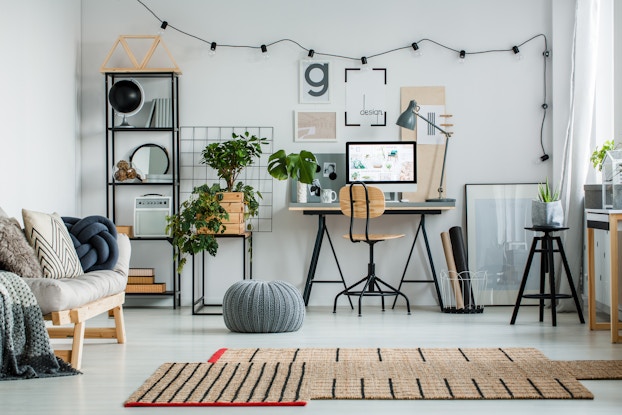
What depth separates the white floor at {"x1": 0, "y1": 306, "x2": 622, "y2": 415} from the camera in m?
2.96

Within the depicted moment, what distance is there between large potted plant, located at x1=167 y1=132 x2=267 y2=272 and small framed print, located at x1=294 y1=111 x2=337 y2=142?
367mm

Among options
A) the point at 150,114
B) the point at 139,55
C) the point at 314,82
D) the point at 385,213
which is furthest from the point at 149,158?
the point at 385,213

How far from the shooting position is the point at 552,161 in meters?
6.15

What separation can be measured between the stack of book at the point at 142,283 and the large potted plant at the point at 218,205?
0.88 ft

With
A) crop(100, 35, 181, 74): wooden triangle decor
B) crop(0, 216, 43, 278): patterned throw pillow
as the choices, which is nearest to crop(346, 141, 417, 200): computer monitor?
crop(100, 35, 181, 74): wooden triangle decor

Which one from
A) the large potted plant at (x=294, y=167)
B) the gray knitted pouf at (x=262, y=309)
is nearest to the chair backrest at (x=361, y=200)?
the large potted plant at (x=294, y=167)

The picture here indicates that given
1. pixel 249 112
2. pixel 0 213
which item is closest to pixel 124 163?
pixel 249 112

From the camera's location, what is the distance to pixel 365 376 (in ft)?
11.4

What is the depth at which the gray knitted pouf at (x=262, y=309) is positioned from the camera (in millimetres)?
4750

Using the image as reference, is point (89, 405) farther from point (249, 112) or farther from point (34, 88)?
point (249, 112)

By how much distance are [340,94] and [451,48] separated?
898mm

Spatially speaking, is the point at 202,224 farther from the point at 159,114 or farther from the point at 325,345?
the point at 325,345

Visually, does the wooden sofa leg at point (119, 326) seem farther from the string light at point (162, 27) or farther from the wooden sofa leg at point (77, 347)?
the string light at point (162, 27)

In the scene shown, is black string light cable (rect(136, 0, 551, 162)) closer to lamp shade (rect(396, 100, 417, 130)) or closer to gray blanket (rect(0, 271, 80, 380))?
lamp shade (rect(396, 100, 417, 130))
